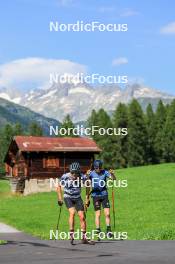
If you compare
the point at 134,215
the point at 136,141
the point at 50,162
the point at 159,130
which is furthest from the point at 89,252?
the point at 159,130

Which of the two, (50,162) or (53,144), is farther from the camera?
(53,144)

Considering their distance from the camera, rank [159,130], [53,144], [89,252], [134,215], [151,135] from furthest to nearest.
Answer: [159,130], [151,135], [53,144], [134,215], [89,252]

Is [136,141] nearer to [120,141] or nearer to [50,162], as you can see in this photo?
[120,141]

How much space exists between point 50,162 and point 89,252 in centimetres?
4549

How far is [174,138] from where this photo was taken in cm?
10550

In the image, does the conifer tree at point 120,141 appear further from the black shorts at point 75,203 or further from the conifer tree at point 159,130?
the black shorts at point 75,203

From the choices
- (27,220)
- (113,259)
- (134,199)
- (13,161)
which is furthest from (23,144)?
(113,259)

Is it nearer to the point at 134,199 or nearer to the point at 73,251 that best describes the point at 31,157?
the point at 134,199

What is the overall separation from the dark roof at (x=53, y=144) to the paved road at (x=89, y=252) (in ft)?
139

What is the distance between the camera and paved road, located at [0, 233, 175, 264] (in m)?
11.3

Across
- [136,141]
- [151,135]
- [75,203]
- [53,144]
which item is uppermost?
[151,135]

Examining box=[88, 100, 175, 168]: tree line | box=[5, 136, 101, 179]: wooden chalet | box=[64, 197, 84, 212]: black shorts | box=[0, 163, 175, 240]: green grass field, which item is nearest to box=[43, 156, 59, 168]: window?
box=[5, 136, 101, 179]: wooden chalet

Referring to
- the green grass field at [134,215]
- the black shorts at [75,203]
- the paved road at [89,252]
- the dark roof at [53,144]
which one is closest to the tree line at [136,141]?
the dark roof at [53,144]

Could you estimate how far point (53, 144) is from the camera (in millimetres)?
59031
